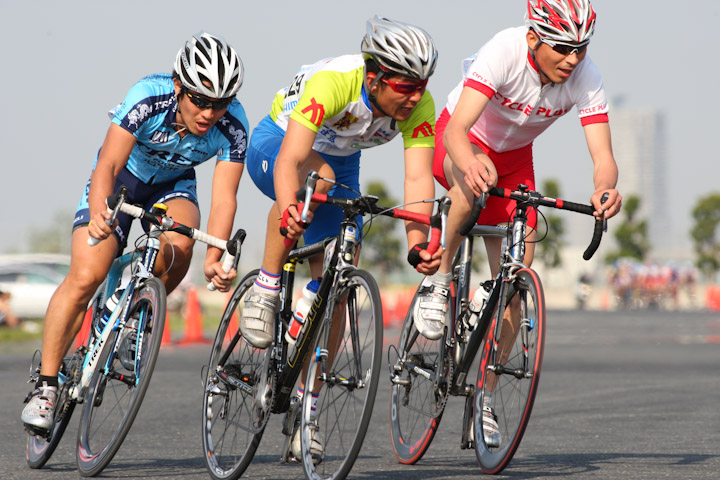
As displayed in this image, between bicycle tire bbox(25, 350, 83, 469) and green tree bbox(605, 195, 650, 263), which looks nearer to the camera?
bicycle tire bbox(25, 350, 83, 469)

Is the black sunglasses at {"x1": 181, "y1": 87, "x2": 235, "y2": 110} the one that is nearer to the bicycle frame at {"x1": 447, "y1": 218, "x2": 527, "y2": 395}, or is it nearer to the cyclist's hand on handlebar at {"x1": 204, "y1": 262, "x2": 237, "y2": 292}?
the cyclist's hand on handlebar at {"x1": 204, "y1": 262, "x2": 237, "y2": 292}

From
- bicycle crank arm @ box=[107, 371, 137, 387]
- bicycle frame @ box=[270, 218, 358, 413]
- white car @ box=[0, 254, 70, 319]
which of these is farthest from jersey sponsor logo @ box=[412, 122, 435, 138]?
white car @ box=[0, 254, 70, 319]

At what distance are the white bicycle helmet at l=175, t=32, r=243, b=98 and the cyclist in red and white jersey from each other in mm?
1128

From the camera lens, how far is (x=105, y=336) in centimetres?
538

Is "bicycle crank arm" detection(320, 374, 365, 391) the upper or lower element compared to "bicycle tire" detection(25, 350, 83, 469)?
Result: upper

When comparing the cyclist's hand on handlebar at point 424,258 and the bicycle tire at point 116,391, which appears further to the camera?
the bicycle tire at point 116,391

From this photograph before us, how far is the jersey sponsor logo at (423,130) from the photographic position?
17.1ft

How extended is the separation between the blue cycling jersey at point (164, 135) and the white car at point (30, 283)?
19.7 meters

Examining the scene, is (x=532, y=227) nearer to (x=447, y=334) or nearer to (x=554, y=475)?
(x=447, y=334)

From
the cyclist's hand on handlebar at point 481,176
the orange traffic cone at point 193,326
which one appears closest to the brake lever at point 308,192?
the cyclist's hand on handlebar at point 481,176

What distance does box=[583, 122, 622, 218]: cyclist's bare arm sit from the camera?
488 cm

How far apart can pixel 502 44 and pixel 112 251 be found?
7.73 ft

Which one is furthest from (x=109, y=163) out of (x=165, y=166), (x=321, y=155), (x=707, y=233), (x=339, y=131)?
(x=707, y=233)

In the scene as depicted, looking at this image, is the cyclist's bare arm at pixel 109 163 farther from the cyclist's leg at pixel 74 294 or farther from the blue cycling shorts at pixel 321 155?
the blue cycling shorts at pixel 321 155
